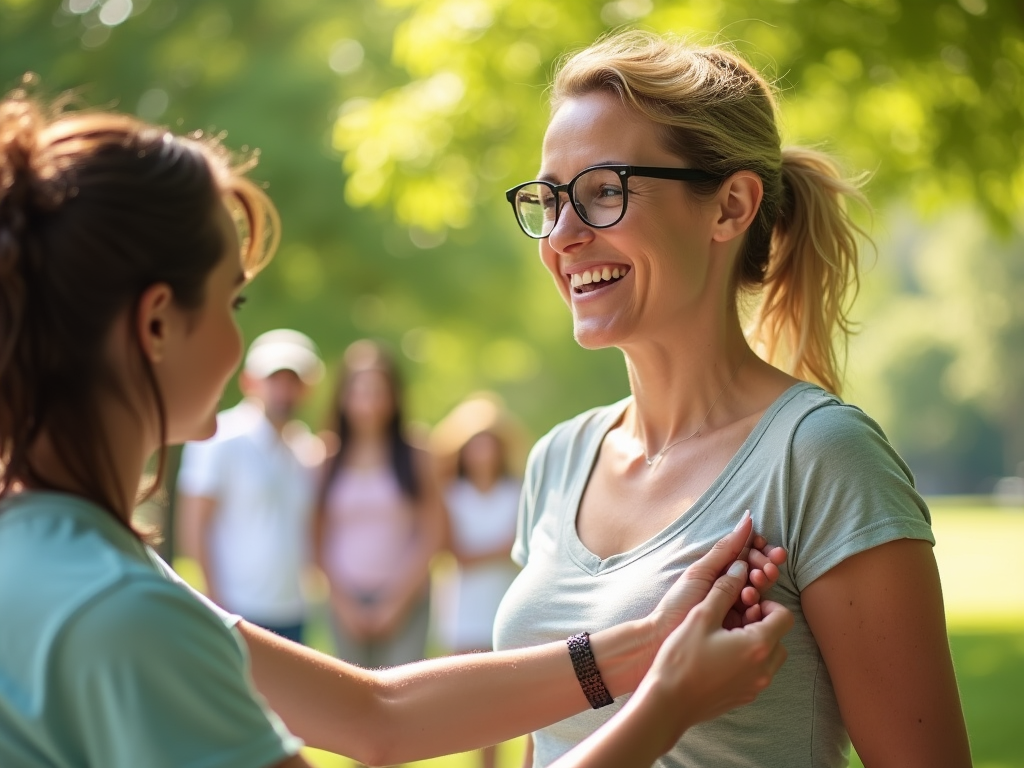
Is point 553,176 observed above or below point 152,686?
above

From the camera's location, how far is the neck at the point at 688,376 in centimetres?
265

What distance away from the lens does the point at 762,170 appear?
268cm

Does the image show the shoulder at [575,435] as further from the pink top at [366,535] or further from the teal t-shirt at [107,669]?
the pink top at [366,535]

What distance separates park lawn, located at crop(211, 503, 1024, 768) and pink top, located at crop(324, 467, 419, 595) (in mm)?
1149

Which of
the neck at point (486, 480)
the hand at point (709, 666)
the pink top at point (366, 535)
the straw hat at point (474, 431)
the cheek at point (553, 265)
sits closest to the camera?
the hand at point (709, 666)

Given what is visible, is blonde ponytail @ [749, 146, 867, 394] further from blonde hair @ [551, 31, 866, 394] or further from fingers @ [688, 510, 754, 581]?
fingers @ [688, 510, 754, 581]

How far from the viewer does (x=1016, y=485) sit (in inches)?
2357

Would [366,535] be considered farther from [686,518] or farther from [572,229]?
[686,518]

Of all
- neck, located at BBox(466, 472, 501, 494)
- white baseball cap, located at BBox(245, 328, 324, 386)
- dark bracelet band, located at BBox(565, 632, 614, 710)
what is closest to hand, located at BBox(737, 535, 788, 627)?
dark bracelet band, located at BBox(565, 632, 614, 710)

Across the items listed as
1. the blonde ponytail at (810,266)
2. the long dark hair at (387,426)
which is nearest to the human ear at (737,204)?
the blonde ponytail at (810,266)

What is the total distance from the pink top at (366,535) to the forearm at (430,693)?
4.75m

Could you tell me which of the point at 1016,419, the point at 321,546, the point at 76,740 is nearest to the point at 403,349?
the point at 321,546

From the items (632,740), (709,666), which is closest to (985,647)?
(709,666)

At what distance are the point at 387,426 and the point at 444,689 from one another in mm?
5013
